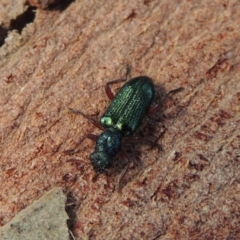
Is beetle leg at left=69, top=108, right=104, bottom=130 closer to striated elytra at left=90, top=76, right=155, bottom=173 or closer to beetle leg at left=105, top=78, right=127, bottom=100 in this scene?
striated elytra at left=90, top=76, right=155, bottom=173

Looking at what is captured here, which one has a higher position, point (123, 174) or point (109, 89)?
point (109, 89)

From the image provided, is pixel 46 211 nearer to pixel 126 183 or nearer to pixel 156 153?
pixel 126 183

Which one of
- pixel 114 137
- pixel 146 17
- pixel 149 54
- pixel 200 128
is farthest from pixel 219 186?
pixel 146 17

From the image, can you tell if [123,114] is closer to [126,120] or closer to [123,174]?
[126,120]

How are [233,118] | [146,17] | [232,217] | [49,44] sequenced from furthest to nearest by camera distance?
[146,17]
[49,44]
[233,118]
[232,217]

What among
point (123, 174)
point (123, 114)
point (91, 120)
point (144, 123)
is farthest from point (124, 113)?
point (123, 174)

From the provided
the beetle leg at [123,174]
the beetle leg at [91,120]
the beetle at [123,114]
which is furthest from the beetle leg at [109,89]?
the beetle leg at [123,174]
